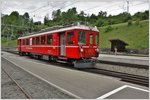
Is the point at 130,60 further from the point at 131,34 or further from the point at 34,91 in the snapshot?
the point at 131,34

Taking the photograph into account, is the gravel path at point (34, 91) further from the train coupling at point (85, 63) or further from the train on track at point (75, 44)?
the train on track at point (75, 44)

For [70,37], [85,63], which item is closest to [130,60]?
[85,63]

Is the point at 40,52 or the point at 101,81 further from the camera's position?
the point at 40,52

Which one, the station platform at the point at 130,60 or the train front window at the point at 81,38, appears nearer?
the train front window at the point at 81,38

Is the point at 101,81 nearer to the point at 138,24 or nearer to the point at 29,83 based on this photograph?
the point at 29,83

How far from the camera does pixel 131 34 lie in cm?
5659

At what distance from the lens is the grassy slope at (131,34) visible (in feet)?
163

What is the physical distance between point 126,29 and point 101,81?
5053cm

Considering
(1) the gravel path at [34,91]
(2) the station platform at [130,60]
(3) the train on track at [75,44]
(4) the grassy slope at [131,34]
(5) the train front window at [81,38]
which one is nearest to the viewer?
(1) the gravel path at [34,91]

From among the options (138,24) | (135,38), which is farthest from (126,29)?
(135,38)

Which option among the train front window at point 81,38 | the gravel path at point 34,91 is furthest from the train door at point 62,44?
the gravel path at point 34,91

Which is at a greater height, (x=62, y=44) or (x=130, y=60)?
(x=62, y=44)

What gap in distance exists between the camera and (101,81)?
12.1m

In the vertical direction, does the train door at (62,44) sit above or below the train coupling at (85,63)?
above
